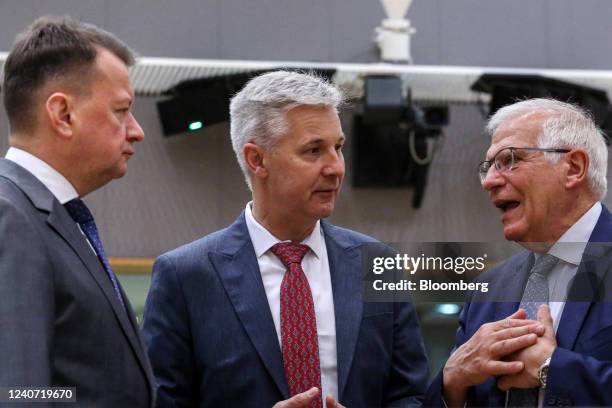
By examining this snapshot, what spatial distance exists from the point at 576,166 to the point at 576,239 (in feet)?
0.63

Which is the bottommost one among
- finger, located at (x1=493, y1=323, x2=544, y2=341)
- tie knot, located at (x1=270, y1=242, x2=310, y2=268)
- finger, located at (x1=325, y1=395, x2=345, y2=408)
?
finger, located at (x1=325, y1=395, x2=345, y2=408)

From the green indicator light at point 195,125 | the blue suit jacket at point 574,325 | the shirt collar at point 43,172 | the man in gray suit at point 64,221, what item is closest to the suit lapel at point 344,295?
the blue suit jacket at point 574,325

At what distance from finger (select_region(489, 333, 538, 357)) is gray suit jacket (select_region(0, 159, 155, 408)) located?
76 centimetres

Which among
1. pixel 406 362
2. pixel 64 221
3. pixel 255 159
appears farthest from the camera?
pixel 255 159

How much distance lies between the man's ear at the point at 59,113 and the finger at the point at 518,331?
104 cm

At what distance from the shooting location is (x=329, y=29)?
679 centimetres

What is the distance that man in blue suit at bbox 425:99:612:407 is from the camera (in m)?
2.34

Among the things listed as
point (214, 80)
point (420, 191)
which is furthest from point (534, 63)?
point (214, 80)

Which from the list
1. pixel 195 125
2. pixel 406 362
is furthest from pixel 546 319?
pixel 195 125

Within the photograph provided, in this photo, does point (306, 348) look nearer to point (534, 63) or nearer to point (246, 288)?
point (246, 288)

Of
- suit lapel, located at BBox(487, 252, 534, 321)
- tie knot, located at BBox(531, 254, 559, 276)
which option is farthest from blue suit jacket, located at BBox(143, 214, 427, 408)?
tie knot, located at BBox(531, 254, 559, 276)

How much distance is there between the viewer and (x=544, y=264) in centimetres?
258

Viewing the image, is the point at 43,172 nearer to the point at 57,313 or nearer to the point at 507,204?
the point at 57,313

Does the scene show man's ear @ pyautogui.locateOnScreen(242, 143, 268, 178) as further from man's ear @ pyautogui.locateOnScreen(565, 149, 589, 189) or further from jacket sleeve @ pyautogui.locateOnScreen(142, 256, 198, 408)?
man's ear @ pyautogui.locateOnScreen(565, 149, 589, 189)
